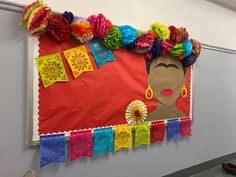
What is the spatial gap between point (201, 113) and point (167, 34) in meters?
0.95

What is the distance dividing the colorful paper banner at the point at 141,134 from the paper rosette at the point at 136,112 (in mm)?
43

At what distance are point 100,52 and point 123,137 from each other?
630 millimetres

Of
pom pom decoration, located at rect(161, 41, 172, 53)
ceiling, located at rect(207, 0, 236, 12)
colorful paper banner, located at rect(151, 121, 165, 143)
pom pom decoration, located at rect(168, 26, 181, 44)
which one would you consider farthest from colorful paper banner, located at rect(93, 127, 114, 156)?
ceiling, located at rect(207, 0, 236, 12)

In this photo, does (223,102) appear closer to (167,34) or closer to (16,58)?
(167,34)

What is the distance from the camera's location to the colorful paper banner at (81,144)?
1.37 meters

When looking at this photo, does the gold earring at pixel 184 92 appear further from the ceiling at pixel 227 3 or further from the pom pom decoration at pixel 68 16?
the pom pom decoration at pixel 68 16

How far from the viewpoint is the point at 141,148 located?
1.76m

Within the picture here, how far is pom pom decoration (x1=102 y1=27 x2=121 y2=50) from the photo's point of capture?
1.45 m

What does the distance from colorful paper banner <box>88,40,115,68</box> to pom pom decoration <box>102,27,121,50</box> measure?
0.03 m

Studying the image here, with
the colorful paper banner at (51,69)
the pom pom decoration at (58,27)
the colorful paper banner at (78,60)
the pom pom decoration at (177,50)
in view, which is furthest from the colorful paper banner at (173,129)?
the pom pom decoration at (58,27)

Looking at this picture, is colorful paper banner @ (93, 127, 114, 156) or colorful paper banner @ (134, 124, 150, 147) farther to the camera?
colorful paper banner @ (134, 124, 150, 147)

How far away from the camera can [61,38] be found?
127 centimetres

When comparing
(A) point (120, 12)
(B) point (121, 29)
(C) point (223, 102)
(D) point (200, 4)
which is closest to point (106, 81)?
(B) point (121, 29)

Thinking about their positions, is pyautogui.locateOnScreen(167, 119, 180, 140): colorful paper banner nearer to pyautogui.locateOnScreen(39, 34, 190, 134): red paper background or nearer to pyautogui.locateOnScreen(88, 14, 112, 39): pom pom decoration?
pyautogui.locateOnScreen(39, 34, 190, 134): red paper background
